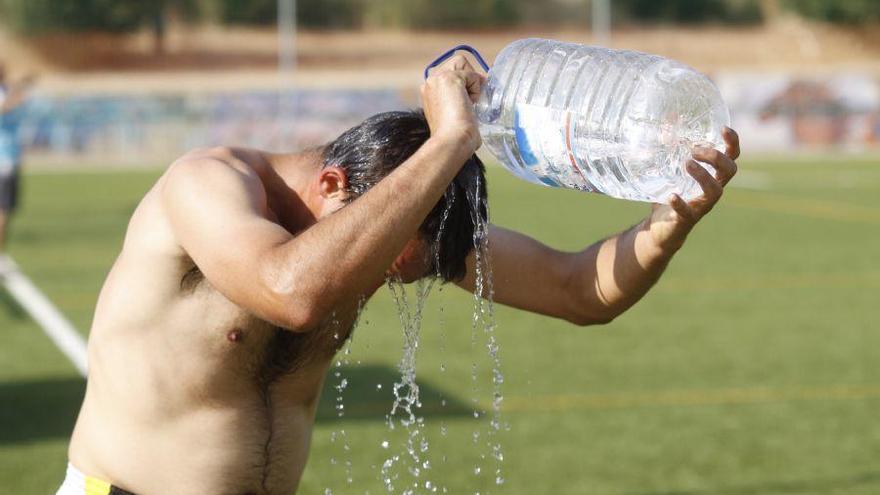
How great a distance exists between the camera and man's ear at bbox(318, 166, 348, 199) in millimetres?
3666

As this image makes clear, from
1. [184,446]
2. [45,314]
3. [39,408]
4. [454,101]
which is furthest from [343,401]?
[454,101]

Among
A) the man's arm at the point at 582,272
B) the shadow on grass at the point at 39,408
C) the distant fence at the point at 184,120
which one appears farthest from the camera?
the distant fence at the point at 184,120

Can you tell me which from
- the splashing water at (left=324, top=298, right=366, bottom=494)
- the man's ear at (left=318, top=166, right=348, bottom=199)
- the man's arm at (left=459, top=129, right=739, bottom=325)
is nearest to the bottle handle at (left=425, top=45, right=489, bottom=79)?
the man's ear at (left=318, top=166, right=348, bottom=199)

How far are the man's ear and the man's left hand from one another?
0.88 meters

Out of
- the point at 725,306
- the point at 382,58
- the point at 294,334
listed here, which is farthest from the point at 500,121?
the point at 382,58

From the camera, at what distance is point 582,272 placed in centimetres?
449

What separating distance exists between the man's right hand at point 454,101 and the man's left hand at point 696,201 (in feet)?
1.96

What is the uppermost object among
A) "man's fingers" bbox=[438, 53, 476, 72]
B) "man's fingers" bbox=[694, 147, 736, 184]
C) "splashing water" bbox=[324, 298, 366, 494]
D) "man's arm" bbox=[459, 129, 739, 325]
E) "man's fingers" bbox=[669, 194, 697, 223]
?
"man's fingers" bbox=[438, 53, 476, 72]

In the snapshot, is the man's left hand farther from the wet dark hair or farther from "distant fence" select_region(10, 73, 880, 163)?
"distant fence" select_region(10, 73, 880, 163)

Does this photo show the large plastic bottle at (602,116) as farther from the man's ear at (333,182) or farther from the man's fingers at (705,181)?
the man's ear at (333,182)

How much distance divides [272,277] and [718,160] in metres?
1.20

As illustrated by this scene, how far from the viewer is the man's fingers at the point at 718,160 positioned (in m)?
3.67

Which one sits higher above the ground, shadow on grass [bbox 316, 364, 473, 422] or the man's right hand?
the man's right hand

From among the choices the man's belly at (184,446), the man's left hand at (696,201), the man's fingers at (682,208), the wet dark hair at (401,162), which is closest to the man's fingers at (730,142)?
the man's left hand at (696,201)
